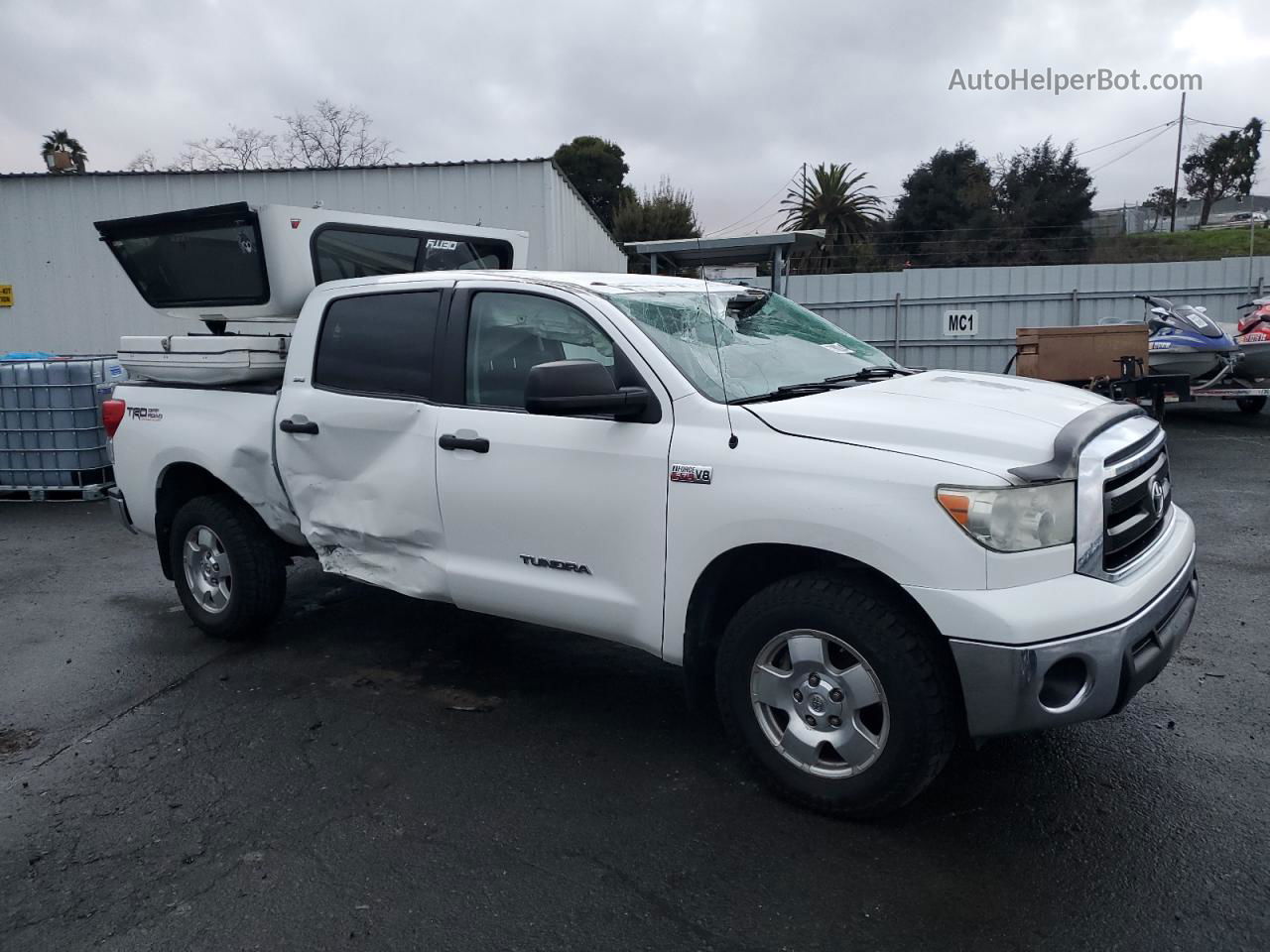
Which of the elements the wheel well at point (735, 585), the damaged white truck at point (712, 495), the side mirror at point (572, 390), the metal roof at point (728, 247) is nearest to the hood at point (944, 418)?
the damaged white truck at point (712, 495)

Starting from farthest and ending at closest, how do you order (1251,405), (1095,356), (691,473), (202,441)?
(1251,405)
(1095,356)
(202,441)
(691,473)

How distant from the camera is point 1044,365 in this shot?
37.5 ft

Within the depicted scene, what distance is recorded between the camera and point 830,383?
12.8 ft

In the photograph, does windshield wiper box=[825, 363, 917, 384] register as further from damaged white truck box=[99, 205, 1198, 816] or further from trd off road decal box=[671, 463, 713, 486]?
trd off road decal box=[671, 463, 713, 486]

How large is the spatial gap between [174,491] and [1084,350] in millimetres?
9904

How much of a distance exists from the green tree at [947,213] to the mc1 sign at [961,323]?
2222 centimetres

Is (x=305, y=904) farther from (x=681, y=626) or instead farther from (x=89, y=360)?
(x=89, y=360)

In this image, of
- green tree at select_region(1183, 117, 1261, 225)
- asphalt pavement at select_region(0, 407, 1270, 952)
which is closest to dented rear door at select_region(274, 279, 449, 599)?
asphalt pavement at select_region(0, 407, 1270, 952)

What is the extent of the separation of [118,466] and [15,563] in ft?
8.72

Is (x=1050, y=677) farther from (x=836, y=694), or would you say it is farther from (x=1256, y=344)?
(x=1256, y=344)

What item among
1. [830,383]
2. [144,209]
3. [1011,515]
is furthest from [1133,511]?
[144,209]

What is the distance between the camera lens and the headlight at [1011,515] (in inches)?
114

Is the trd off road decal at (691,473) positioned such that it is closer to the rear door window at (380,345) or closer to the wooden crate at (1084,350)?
the rear door window at (380,345)

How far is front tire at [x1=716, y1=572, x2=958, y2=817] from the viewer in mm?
3049
